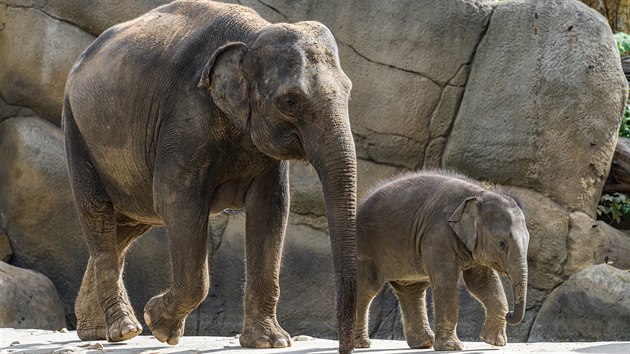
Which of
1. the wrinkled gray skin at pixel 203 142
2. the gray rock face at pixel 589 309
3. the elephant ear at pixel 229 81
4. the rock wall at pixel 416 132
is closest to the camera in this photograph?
the wrinkled gray skin at pixel 203 142

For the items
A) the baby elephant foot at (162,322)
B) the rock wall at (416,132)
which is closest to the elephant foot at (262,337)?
the baby elephant foot at (162,322)

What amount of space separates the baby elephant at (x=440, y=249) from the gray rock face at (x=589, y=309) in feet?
9.98

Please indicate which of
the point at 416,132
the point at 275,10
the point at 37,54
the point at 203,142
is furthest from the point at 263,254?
the point at 37,54

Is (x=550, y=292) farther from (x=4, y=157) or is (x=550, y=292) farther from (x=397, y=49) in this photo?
(x=4, y=157)

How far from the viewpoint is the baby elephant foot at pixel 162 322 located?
7.86 meters

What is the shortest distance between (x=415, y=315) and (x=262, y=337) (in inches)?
48.1

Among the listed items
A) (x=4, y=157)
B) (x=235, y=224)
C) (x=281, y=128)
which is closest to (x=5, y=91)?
(x=4, y=157)

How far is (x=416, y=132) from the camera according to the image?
12.7 meters

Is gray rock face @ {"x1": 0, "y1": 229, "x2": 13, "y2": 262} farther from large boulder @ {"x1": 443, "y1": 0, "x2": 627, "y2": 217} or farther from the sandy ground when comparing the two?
large boulder @ {"x1": 443, "y1": 0, "x2": 627, "y2": 217}

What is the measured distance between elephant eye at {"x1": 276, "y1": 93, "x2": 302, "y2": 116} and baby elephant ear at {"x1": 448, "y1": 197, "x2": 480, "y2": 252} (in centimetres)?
159

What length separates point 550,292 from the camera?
40.0ft

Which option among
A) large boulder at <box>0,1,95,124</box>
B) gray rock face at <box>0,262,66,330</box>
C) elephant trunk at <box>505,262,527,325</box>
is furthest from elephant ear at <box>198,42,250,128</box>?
large boulder at <box>0,1,95,124</box>

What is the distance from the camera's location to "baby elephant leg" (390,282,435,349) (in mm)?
8633

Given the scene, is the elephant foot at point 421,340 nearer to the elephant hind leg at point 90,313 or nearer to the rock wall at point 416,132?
the elephant hind leg at point 90,313
